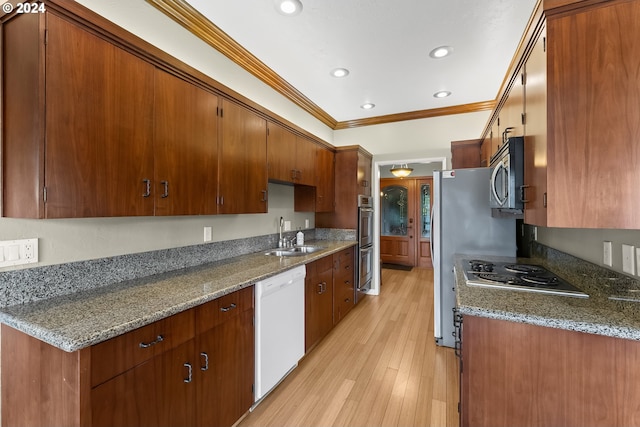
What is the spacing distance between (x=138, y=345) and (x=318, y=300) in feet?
5.81

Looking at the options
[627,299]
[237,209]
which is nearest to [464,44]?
[627,299]

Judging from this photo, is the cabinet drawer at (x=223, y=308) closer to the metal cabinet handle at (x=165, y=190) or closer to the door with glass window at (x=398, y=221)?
the metal cabinet handle at (x=165, y=190)

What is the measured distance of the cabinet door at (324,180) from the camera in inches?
140

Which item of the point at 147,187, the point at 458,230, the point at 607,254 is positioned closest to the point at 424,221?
the point at 458,230

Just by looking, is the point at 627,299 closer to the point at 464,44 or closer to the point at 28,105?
the point at 464,44

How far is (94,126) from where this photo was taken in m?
1.30

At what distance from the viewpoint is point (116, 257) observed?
1.65m

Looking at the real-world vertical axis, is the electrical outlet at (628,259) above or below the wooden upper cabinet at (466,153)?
below

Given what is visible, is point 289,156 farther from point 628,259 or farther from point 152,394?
point 628,259

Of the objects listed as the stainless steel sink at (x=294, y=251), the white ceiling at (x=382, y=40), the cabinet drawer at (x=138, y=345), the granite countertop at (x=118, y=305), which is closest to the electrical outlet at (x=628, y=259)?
the white ceiling at (x=382, y=40)

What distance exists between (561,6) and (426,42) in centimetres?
136

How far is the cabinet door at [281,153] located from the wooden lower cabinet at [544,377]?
1984 mm

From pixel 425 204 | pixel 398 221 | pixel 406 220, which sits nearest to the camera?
pixel 425 204

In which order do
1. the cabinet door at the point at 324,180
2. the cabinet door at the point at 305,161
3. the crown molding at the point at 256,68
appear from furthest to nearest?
1. the cabinet door at the point at 324,180
2. the cabinet door at the point at 305,161
3. the crown molding at the point at 256,68
